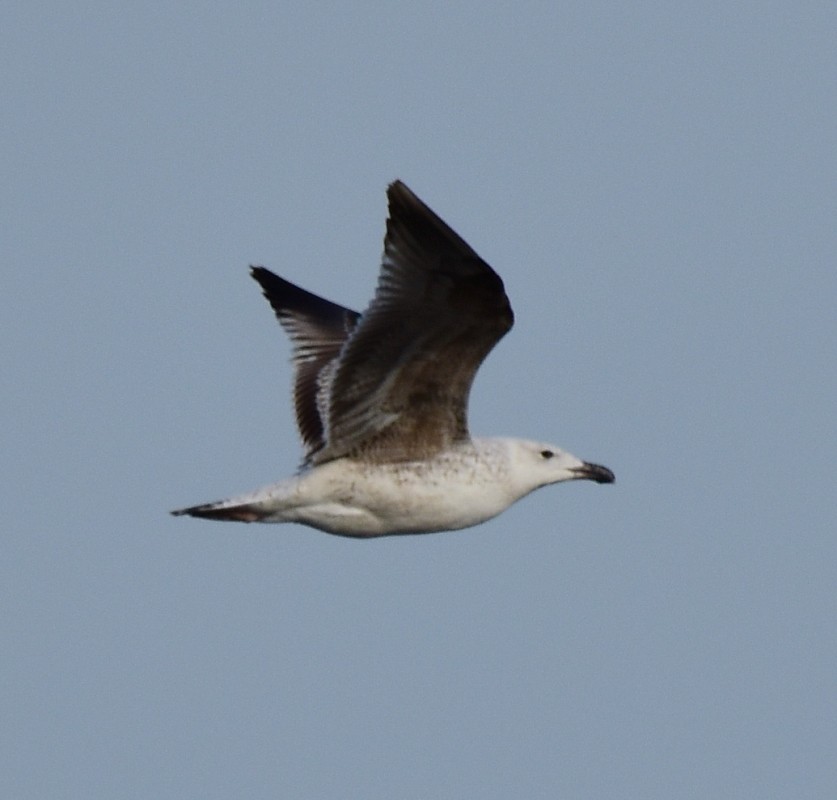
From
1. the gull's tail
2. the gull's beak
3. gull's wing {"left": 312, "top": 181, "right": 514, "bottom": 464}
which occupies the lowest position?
the gull's tail

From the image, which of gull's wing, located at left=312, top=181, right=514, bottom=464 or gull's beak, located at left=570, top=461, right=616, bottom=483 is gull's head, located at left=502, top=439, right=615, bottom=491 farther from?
gull's wing, located at left=312, top=181, right=514, bottom=464

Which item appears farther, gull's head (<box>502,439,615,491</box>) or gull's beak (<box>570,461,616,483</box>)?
gull's beak (<box>570,461,616,483</box>)

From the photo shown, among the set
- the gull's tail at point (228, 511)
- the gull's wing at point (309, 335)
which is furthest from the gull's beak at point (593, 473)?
the gull's tail at point (228, 511)

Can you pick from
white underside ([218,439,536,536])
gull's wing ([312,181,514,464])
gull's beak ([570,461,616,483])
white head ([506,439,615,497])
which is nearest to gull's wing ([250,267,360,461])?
white underside ([218,439,536,536])

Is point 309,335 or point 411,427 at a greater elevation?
point 309,335

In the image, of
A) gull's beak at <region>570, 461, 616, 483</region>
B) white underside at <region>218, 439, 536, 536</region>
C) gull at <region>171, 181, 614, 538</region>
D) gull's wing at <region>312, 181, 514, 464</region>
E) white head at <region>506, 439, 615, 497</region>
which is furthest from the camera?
gull's beak at <region>570, 461, 616, 483</region>

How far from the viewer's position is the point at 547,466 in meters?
13.9

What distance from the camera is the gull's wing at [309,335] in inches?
556

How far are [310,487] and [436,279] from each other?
1.86 meters

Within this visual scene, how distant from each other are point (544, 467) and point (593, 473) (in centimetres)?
46

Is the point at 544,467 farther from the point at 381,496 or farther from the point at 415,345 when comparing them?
the point at 415,345

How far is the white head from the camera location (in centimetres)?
1359

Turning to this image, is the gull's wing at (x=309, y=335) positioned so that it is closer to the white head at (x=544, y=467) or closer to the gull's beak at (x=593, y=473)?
the white head at (x=544, y=467)

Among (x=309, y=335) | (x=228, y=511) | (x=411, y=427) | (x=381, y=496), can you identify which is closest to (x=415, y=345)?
(x=411, y=427)
